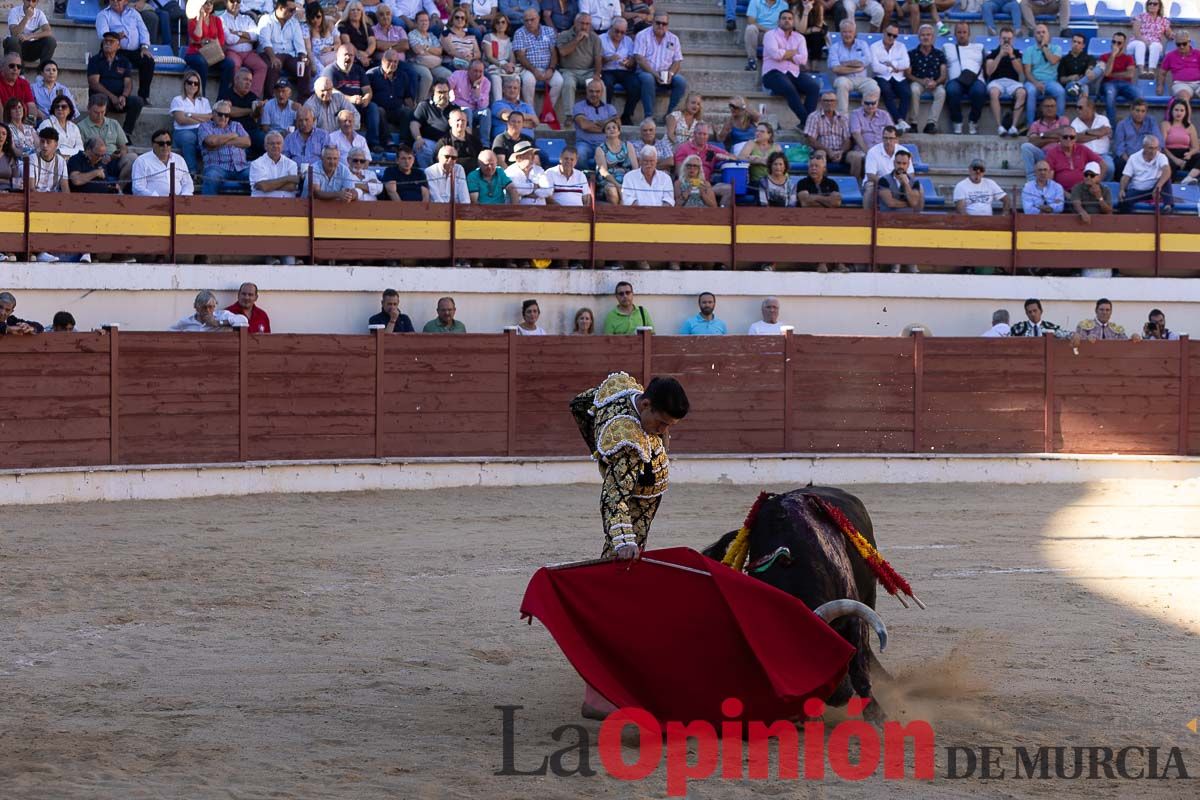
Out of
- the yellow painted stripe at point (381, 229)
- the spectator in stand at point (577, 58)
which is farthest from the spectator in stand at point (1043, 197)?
the yellow painted stripe at point (381, 229)

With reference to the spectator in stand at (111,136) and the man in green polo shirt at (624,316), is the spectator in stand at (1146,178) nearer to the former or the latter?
the man in green polo shirt at (624,316)

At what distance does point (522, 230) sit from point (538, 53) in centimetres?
213

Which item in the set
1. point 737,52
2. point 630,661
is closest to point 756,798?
point 630,661

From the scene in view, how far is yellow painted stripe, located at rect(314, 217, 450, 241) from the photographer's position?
37.8 feet

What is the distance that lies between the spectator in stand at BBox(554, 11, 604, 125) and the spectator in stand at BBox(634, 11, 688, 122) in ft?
1.23

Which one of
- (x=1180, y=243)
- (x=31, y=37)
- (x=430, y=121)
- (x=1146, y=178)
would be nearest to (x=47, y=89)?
(x=31, y=37)

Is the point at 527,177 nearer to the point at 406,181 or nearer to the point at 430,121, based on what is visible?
the point at 430,121

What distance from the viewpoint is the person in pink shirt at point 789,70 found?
1406 centimetres

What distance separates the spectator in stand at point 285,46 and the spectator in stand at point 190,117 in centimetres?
72

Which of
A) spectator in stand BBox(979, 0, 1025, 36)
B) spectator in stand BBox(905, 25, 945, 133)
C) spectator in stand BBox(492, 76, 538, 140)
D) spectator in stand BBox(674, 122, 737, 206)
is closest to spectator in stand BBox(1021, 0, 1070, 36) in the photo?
spectator in stand BBox(979, 0, 1025, 36)

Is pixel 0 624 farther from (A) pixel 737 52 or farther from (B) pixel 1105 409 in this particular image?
(A) pixel 737 52

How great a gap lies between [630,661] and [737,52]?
1127 cm

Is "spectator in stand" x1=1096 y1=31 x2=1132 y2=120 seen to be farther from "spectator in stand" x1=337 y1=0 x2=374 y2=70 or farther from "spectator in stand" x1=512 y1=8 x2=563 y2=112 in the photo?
"spectator in stand" x1=337 y1=0 x2=374 y2=70

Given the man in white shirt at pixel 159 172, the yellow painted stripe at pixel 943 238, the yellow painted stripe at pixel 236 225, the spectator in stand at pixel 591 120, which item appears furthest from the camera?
the yellow painted stripe at pixel 943 238
